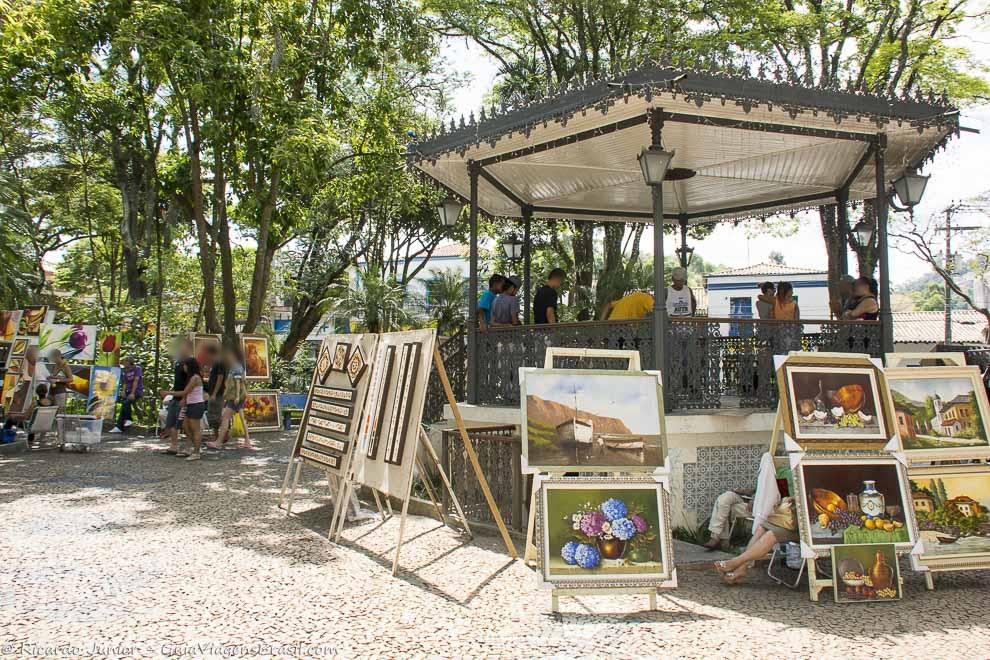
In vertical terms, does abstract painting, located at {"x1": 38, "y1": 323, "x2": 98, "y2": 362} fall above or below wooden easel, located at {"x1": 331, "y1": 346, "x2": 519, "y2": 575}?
above

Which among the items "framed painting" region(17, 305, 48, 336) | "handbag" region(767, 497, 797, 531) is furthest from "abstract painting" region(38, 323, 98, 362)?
"handbag" region(767, 497, 797, 531)

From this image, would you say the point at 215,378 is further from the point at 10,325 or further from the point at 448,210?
the point at 448,210

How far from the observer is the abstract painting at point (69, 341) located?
1296 centimetres

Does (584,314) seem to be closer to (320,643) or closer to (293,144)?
(293,144)

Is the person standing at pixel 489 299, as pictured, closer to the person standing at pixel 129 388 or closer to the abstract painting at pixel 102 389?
the abstract painting at pixel 102 389

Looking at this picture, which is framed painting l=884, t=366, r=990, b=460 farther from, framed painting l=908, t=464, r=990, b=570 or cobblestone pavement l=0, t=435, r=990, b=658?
cobblestone pavement l=0, t=435, r=990, b=658

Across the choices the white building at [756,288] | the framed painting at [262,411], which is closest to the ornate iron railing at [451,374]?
the framed painting at [262,411]

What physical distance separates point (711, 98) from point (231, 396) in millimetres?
10011

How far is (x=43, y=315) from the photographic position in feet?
43.1

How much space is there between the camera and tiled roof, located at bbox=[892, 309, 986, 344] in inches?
1845

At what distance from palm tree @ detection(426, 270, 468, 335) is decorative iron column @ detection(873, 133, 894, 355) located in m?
16.6

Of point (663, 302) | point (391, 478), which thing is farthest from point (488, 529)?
point (663, 302)

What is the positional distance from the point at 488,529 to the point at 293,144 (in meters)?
7.73

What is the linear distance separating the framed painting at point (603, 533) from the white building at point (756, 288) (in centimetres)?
3627
